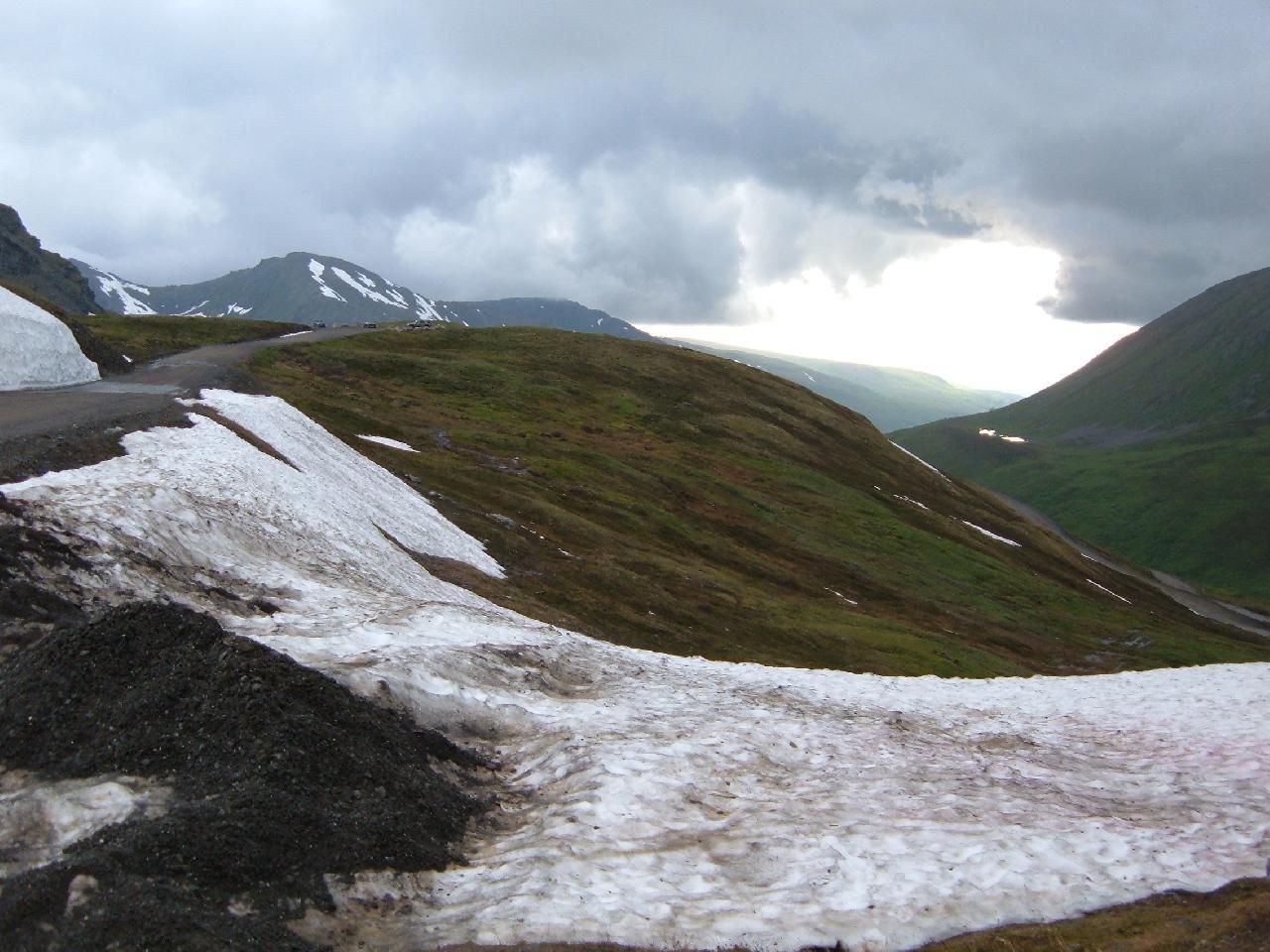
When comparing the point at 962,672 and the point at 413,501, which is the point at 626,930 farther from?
the point at 962,672

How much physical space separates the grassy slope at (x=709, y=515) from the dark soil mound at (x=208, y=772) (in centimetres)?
1993

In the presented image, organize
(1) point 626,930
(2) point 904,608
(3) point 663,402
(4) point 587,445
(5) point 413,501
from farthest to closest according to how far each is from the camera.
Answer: (3) point 663,402 < (4) point 587,445 < (2) point 904,608 < (5) point 413,501 < (1) point 626,930

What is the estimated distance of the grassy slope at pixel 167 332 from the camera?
89.2 m

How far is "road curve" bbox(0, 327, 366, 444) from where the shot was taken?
3476 cm

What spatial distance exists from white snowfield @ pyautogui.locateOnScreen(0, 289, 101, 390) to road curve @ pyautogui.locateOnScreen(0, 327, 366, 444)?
1283 mm

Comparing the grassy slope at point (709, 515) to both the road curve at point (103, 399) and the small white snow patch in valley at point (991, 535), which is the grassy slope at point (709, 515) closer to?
the small white snow patch in valley at point (991, 535)

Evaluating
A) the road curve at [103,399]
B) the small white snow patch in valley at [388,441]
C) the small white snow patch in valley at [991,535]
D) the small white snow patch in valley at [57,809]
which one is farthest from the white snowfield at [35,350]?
the small white snow patch in valley at [991,535]

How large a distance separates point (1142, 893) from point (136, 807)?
15913mm

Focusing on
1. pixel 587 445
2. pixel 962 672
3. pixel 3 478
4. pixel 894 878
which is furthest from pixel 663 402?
pixel 894 878

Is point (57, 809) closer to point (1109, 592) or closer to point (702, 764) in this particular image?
point (702, 764)

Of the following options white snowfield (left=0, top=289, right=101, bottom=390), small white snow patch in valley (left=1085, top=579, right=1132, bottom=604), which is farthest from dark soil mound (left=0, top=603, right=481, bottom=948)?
small white snow patch in valley (left=1085, top=579, right=1132, bottom=604)

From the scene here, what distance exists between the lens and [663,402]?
110875 millimetres

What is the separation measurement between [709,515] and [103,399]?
4585cm

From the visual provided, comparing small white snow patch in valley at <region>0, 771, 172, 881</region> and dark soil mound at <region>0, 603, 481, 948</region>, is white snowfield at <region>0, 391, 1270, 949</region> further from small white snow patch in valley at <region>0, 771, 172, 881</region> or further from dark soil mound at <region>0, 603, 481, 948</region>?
small white snow patch in valley at <region>0, 771, 172, 881</region>
